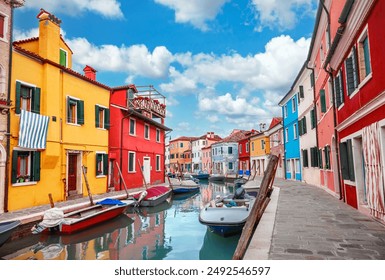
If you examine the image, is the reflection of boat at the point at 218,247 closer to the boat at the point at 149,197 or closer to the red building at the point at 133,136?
the boat at the point at 149,197

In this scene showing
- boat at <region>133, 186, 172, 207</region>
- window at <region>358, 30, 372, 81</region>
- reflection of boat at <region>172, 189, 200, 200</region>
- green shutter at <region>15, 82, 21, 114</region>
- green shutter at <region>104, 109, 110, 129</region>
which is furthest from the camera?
reflection of boat at <region>172, 189, 200, 200</region>

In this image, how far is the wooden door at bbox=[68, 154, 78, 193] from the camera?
500 inches

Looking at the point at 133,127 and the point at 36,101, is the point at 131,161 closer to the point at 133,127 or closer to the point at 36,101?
the point at 133,127

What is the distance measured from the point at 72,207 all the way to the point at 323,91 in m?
11.2

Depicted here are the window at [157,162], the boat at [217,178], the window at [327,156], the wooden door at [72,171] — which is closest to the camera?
the window at [327,156]

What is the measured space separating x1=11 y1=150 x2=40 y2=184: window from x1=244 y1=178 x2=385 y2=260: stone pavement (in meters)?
8.57

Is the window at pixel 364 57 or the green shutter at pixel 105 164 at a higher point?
the window at pixel 364 57

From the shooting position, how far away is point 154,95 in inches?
730

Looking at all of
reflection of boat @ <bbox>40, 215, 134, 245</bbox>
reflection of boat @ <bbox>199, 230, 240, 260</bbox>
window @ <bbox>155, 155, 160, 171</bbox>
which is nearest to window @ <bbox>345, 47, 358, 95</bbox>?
reflection of boat @ <bbox>199, 230, 240, 260</bbox>

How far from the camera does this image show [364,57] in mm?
6227

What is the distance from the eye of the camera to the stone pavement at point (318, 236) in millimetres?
3984

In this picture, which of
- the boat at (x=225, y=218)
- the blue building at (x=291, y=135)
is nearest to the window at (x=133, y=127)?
the boat at (x=225, y=218)

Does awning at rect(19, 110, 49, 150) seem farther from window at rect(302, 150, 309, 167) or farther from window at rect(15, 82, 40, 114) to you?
window at rect(302, 150, 309, 167)

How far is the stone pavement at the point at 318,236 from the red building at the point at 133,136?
973 centimetres
